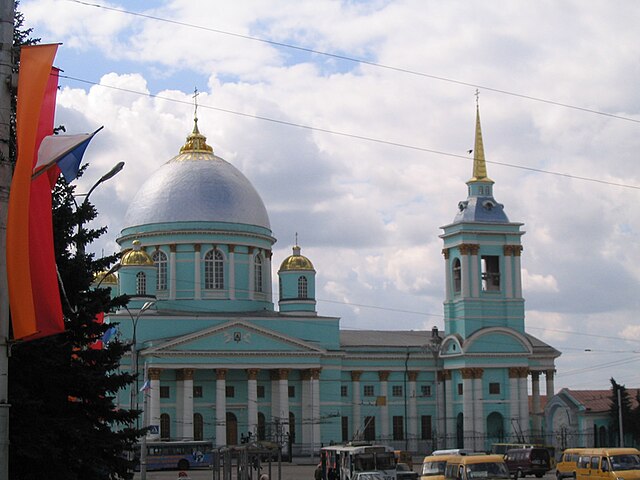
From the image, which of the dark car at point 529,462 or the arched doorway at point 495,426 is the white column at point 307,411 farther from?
the dark car at point 529,462

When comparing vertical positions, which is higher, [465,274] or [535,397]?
[465,274]

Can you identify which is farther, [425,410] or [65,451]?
[425,410]

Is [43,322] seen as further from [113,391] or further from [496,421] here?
[496,421]

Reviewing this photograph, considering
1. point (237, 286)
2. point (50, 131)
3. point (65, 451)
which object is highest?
point (237, 286)

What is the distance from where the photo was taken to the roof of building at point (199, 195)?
77.1 meters

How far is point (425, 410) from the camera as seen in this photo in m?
79.8

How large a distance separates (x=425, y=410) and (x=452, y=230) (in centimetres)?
1223

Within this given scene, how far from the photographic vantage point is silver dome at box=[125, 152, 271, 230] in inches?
3034

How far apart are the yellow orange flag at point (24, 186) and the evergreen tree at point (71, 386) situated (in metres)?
7.33

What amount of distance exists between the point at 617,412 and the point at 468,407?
924 centimetres

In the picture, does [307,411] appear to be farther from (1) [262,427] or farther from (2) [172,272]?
(2) [172,272]

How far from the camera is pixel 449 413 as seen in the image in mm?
77938

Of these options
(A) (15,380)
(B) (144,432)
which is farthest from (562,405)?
(A) (15,380)

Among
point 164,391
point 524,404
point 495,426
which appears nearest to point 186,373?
point 164,391
